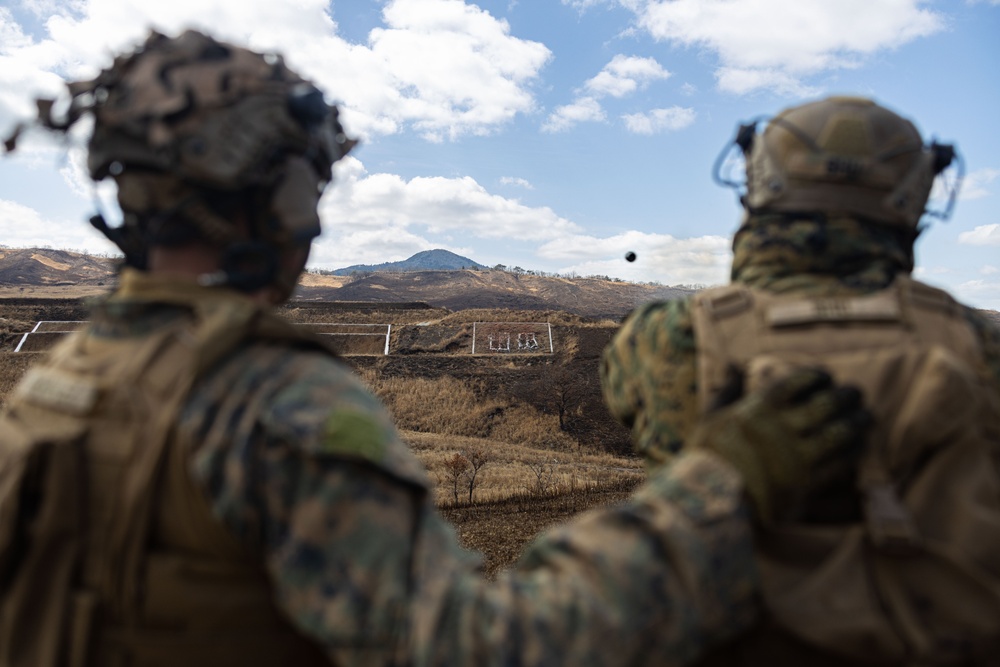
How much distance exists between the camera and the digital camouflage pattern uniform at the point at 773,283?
88.8 inches

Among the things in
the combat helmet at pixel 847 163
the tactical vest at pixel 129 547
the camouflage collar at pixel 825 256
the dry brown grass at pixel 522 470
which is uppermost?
the combat helmet at pixel 847 163

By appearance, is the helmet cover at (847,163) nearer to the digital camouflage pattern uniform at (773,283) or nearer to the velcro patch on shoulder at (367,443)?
the digital camouflage pattern uniform at (773,283)

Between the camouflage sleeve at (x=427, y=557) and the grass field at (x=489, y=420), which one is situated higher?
the camouflage sleeve at (x=427, y=557)

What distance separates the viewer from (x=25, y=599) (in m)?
1.70

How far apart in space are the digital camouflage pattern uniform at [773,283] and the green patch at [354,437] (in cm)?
108

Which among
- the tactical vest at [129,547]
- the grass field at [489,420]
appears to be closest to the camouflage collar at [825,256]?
the tactical vest at [129,547]

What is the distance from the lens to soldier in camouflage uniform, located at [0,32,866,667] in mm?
1486

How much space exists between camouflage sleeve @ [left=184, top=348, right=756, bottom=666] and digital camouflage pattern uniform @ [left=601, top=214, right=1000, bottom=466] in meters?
0.66

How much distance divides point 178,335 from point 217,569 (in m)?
0.56

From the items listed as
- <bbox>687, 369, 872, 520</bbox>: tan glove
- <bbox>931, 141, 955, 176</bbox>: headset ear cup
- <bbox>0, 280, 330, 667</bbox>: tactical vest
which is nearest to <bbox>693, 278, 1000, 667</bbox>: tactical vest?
<bbox>687, 369, 872, 520</bbox>: tan glove

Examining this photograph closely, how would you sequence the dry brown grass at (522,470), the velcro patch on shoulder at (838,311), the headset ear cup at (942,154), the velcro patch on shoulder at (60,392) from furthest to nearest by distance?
1. the dry brown grass at (522,470)
2. the headset ear cup at (942,154)
3. the velcro patch on shoulder at (838,311)
4. the velcro patch on shoulder at (60,392)

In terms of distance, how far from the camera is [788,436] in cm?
168

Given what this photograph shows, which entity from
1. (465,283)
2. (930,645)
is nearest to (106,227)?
(930,645)

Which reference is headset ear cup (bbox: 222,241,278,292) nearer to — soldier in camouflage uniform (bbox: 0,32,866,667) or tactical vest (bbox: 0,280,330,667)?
soldier in camouflage uniform (bbox: 0,32,866,667)
